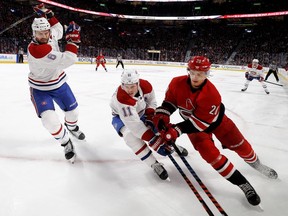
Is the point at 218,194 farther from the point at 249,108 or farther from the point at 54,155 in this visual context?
the point at 249,108

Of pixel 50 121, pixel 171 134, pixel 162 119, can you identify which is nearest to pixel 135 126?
pixel 162 119

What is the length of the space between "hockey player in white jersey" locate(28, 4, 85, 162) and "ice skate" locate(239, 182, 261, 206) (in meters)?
1.53

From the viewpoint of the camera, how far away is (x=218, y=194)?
183 cm

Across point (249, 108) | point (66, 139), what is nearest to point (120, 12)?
point (249, 108)

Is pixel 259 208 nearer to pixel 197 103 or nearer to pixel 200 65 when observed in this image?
pixel 197 103

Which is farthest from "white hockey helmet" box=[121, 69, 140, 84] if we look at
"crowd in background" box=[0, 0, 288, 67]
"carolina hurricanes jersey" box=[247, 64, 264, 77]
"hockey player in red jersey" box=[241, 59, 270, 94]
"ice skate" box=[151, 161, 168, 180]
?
"crowd in background" box=[0, 0, 288, 67]

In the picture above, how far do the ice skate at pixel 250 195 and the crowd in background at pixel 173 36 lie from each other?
1756 cm

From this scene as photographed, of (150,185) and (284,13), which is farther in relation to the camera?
(284,13)

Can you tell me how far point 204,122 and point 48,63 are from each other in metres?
1.45

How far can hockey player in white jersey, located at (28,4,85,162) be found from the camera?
2096mm

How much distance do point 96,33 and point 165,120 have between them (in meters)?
24.5

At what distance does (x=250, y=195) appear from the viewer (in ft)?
5.52

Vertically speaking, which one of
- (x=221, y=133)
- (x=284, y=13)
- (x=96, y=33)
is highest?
(x=284, y=13)

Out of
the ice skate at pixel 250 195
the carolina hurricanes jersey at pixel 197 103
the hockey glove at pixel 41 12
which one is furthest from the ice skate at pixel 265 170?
the hockey glove at pixel 41 12
